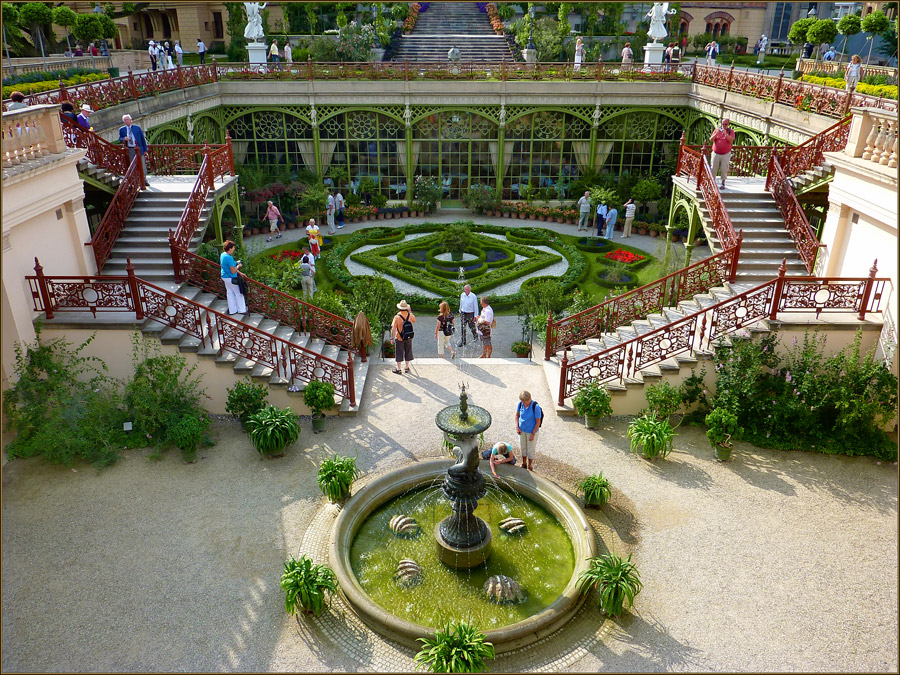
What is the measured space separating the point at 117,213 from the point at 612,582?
11.9 metres

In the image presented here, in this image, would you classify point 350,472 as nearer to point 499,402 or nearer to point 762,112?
point 499,402

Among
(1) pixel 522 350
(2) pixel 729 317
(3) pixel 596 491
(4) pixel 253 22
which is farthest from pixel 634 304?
(4) pixel 253 22

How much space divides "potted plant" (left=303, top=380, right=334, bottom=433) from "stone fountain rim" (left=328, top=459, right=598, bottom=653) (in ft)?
6.56

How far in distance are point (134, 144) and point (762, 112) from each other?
16.4m

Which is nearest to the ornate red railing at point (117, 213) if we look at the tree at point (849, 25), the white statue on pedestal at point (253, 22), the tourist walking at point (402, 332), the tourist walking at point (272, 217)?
the tourist walking at point (402, 332)

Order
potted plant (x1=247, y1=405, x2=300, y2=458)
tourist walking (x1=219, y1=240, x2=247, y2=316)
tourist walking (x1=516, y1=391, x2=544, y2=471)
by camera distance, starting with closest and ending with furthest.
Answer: tourist walking (x1=516, y1=391, x2=544, y2=471) < potted plant (x1=247, y1=405, x2=300, y2=458) < tourist walking (x1=219, y1=240, x2=247, y2=316)

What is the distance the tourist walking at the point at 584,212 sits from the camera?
21.8m

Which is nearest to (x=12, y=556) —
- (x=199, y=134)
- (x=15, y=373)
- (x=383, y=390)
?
(x=15, y=373)

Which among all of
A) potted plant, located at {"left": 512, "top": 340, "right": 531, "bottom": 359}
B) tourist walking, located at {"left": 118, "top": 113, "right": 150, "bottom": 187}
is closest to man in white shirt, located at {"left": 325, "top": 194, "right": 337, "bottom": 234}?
tourist walking, located at {"left": 118, "top": 113, "right": 150, "bottom": 187}

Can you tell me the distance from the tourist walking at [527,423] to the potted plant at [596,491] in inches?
42.9

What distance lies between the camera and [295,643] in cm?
696

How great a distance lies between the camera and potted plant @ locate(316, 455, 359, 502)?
895cm

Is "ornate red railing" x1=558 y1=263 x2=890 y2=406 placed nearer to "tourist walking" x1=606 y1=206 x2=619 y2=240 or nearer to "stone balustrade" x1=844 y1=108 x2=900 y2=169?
"stone balustrade" x1=844 y1=108 x2=900 y2=169

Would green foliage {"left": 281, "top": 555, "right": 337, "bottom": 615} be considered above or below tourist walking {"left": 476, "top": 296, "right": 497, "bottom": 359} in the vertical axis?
below
